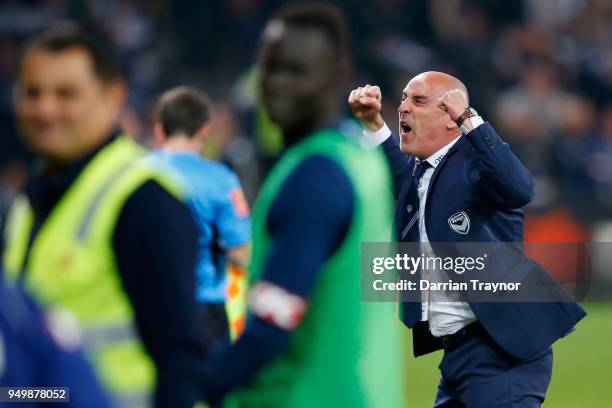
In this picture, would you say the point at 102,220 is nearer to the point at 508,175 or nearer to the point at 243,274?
the point at 508,175

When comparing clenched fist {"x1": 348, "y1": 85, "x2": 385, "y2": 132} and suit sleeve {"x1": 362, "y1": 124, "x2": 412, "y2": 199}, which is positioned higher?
clenched fist {"x1": 348, "y1": 85, "x2": 385, "y2": 132}

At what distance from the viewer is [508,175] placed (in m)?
4.80

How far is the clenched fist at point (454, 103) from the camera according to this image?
4.96m

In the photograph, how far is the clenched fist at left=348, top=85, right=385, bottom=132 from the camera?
5098 mm

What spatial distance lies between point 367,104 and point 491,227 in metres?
0.65

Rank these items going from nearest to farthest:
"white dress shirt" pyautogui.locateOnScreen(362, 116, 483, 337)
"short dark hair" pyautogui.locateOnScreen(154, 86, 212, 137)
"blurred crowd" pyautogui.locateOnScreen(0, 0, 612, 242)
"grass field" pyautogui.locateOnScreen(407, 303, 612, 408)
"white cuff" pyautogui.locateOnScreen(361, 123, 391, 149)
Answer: "white dress shirt" pyautogui.locateOnScreen(362, 116, 483, 337)
"white cuff" pyautogui.locateOnScreen(361, 123, 391, 149)
"short dark hair" pyautogui.locateOnScreen(154, 86, 212, 137)
"grass field" pyautogui.locateOnScreen(407, 303, 612, 408)
"blurred crowd" pyautogui.locateOnScreen(0, 0, 612, 242)

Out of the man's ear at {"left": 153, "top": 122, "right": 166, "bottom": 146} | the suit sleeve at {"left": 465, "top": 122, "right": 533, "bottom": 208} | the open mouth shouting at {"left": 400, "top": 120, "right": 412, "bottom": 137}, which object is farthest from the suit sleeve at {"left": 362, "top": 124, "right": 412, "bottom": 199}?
the man's ear at {"left": 153, "top": 122, "right": 166, "bottom": 146}

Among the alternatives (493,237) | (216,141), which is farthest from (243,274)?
(216,141)

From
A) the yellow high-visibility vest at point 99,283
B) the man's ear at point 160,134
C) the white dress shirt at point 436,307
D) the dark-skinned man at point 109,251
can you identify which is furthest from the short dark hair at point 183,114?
the yellow high-visibility vest at point 99,283

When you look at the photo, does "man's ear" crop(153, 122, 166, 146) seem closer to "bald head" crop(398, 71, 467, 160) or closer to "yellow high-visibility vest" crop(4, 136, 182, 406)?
"bald head" crop(398, 71, 467, 160)

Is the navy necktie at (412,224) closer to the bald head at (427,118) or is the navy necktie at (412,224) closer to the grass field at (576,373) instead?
the bald head at (427,118)

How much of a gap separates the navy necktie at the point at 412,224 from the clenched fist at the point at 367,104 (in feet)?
0.81

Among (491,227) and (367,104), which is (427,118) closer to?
(367,104)

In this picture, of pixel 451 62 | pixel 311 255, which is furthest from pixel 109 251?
pixel 451 62
